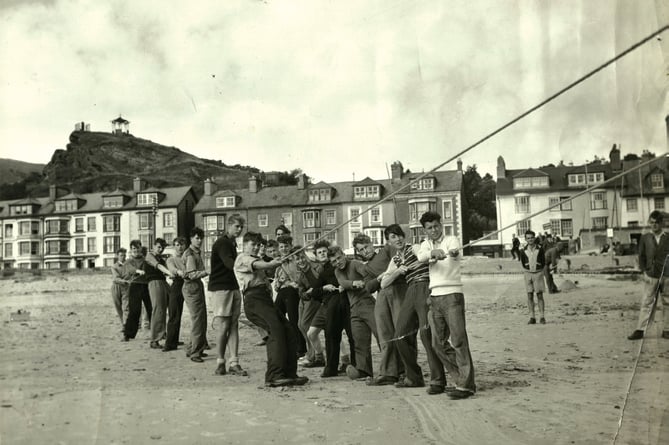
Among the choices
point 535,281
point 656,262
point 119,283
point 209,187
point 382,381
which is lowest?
point 382,381

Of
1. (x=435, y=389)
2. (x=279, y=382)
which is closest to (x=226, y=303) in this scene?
(x=279, y=382)

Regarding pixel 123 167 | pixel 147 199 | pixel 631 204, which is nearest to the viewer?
pixel 631 204

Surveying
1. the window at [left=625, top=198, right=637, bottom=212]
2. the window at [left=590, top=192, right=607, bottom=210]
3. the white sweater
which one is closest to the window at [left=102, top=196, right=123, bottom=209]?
the white sweater

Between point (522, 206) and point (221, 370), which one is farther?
point (522, 206)

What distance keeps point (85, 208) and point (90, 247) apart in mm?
1927

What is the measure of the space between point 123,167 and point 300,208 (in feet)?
10.5

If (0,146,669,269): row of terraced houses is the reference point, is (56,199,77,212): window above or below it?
above

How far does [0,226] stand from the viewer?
6004 millimetres

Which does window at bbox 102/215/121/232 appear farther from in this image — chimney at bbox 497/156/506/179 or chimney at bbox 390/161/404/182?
chimney at bbox 497/156/506/179

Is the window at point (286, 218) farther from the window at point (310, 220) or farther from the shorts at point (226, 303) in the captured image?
the shorts at point (226, 303)

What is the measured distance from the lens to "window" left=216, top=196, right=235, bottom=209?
7.32 meters

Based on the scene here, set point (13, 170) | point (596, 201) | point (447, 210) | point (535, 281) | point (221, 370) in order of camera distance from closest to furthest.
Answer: point (13, 170) → point (221, 370) → point (535, 281) → point (596, 201) → point (447, 210)

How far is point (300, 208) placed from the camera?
7.35 m

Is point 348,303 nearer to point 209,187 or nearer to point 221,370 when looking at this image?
point 221,370
